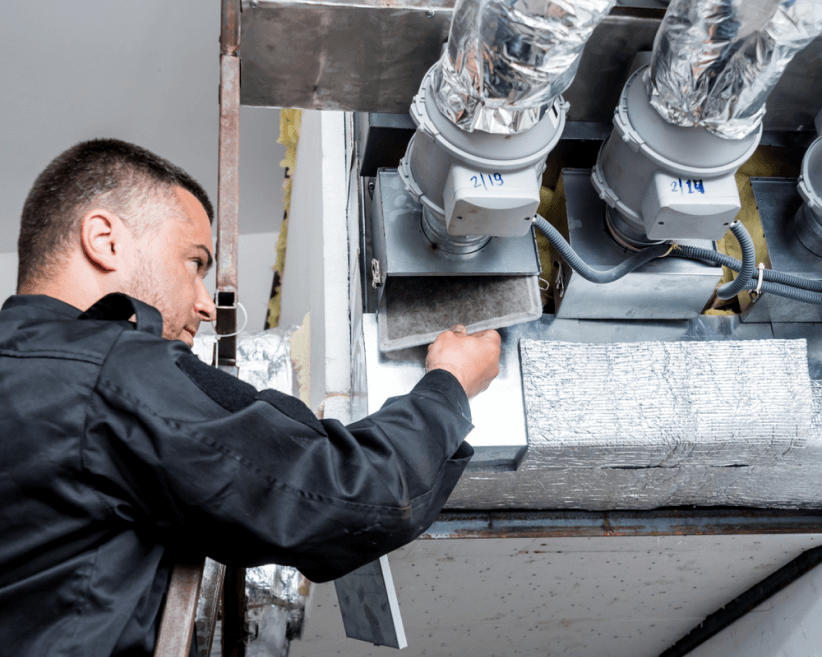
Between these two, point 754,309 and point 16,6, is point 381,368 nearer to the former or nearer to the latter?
point 754,309

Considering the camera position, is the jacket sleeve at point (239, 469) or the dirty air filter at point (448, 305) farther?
the dirty air filter at point (448, 305)

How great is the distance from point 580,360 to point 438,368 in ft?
0.93

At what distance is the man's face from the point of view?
34.4 inches

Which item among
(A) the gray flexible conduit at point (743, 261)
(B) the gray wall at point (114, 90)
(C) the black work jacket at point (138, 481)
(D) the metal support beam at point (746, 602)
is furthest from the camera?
(B) the gray wall at point (114, 90)

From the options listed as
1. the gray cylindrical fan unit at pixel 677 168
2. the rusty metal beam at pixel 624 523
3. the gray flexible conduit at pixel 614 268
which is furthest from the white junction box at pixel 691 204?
the rusty metal beam at pixel 624 523

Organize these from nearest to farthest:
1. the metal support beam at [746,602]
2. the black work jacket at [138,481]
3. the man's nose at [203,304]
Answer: the black work jacket at [138,481]
the man's nose at [203,304]
the metal support beam at [746,602]

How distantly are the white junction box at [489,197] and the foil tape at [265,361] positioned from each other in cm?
97

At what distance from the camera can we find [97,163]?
3.02ft

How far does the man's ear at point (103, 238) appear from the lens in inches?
33.4

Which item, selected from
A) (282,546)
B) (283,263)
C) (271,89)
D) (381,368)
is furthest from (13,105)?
(282,546)

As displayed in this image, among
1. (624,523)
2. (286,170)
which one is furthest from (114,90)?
(624,523)

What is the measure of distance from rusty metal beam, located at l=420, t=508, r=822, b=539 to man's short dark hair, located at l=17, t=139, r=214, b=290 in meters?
0.82

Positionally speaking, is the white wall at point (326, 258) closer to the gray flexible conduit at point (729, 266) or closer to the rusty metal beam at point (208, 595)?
the rusty metal beam at point (208, 595)

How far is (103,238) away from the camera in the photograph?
86 centimetres
